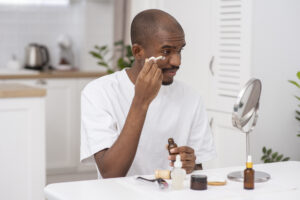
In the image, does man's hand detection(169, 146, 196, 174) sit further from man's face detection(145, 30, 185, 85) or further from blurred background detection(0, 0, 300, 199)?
blurred background detection(0, 0, 300, 199)

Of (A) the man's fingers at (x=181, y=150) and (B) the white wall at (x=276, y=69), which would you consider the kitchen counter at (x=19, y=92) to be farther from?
(A) the man's fingers at (x=181, y=150)

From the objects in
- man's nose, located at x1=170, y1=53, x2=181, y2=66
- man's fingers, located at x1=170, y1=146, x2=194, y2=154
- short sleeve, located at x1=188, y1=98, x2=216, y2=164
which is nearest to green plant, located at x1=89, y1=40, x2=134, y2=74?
short sleeve, located at x1=188, y1=98, x2=216, y2=164

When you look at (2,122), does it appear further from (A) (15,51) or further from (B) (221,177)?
(A) (15,51)

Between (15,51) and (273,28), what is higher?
(273,28)

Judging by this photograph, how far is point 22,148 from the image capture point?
3.09m

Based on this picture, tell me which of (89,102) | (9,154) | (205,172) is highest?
(89,102)

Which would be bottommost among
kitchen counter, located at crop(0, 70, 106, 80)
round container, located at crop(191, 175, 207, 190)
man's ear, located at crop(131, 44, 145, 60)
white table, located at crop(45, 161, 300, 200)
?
kitchen counter, located at crop(0, 70, 106, 80)

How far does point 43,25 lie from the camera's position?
5457mm

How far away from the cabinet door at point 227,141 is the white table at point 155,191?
1.48m

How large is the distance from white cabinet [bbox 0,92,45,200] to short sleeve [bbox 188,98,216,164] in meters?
1.29

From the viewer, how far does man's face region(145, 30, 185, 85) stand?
76.3 inches

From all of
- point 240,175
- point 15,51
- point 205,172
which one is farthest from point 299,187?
point 15,51

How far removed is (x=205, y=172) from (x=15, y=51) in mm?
3874

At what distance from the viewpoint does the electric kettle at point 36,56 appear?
16.9 feet
